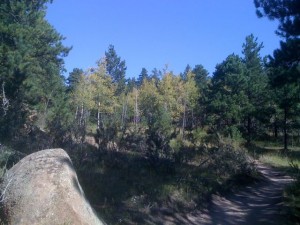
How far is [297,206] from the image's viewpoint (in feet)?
33.1

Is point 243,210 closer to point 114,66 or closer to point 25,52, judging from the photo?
point 25,52

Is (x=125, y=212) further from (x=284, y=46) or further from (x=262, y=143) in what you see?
(x=262, y=143)

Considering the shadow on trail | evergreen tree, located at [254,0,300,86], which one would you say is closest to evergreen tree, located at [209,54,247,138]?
the shadow on trail

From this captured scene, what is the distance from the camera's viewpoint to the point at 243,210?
12.9 meters

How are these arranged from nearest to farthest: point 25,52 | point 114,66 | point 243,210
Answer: point 243,210 → point 25,52 → point 114,66

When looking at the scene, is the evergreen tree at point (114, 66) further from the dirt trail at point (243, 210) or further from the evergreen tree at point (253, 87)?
the dirt trail at point (243, 210)

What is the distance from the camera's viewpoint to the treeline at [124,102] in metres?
15.0

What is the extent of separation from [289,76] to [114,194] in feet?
23.4

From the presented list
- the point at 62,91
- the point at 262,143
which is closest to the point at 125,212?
the point at 62,91

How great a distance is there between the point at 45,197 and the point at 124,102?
53.4 metres

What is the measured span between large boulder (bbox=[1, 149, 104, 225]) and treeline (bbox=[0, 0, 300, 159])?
18.4 ft

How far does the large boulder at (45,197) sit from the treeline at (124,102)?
5.59 m

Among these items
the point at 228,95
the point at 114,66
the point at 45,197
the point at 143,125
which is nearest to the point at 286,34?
the point at 45,197

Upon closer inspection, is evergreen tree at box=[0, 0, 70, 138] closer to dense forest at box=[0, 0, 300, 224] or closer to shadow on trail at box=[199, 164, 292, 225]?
dense forest at box=[0, 0, 300, 224]
